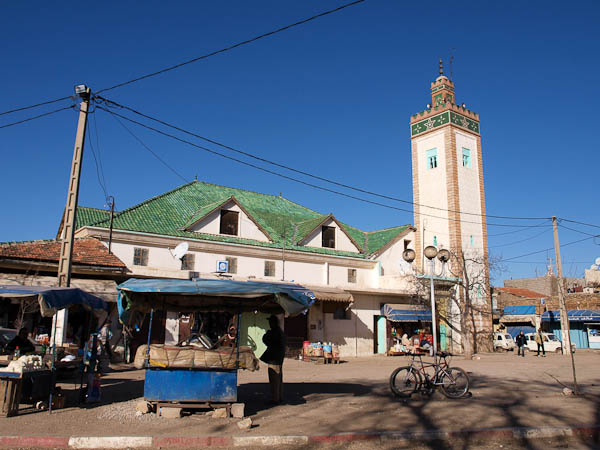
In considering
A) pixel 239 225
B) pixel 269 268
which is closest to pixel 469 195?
pixel 269 268

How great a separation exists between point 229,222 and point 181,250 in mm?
4560

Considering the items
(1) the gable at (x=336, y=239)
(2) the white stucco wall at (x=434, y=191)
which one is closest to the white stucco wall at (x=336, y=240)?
(1) the gable at (x=336, y=239)

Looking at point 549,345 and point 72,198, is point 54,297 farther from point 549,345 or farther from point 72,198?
point 549,345

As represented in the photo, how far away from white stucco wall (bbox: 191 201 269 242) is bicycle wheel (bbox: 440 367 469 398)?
1741 centimetres

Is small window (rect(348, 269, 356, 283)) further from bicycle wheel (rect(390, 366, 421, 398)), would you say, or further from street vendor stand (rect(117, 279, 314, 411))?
street vendor stand (rect(117, 279, 314, 411))

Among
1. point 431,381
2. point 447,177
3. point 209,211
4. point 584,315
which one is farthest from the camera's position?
point 584,315

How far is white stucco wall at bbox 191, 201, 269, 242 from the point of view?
27078mm

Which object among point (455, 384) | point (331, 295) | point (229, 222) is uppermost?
point (229, 222)

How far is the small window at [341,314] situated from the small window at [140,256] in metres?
10.8

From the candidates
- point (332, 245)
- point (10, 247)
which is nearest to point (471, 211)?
point (332, 245)

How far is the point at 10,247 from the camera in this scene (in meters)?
20.0

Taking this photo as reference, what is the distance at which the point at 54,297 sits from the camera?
1041cm

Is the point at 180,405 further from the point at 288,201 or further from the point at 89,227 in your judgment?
the point at 288,201

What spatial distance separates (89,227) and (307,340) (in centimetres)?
1234
